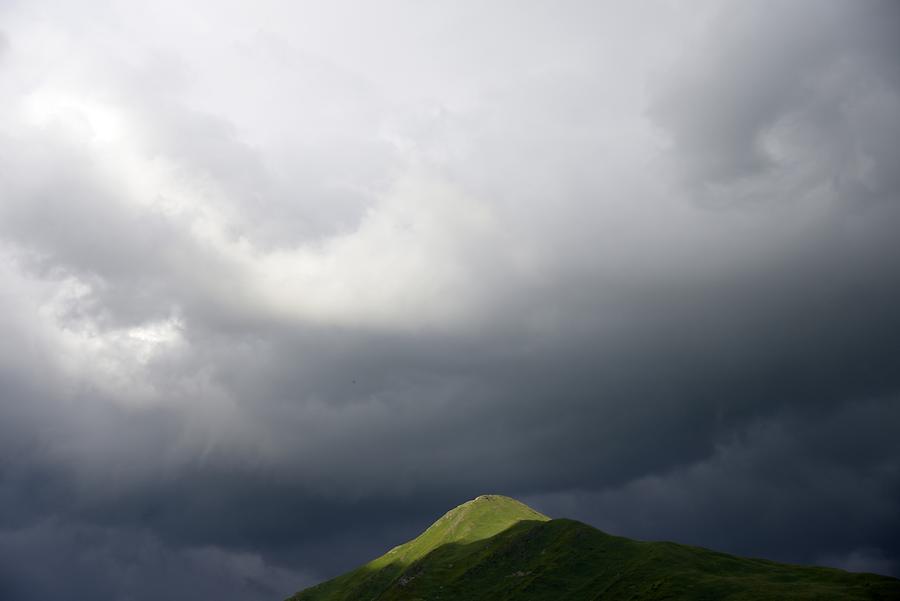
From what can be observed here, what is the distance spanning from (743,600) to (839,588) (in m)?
27.7

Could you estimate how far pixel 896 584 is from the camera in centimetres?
19538

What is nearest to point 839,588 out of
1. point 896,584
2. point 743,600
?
point 896,584

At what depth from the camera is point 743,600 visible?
19812 cm

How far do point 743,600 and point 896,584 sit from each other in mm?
41485

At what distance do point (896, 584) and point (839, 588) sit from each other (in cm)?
1435

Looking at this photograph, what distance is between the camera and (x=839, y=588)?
199 metres

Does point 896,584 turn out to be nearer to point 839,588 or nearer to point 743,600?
point 839,588
